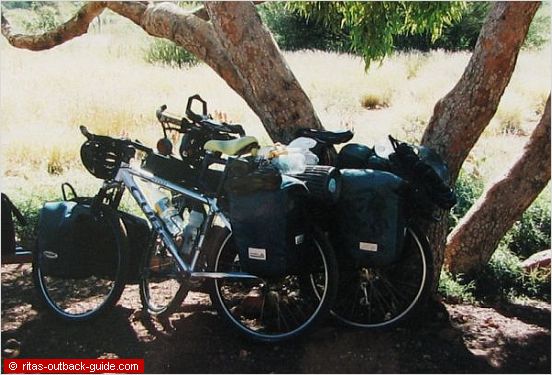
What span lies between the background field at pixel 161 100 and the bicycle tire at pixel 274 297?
245 centimetres

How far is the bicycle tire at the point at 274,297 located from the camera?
386 centimetres

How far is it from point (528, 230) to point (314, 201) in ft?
11.7

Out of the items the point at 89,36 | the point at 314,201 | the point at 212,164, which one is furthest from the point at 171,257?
the point at 89,36

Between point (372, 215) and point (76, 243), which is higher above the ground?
point (372, 215)

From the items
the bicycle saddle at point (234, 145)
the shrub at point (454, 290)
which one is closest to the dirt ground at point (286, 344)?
the shrub at point (454, 290)

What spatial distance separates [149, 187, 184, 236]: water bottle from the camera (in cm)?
417

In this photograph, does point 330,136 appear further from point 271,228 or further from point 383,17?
point 383,17

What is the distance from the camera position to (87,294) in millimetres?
4695

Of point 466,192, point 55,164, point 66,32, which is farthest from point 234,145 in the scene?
point 55,164

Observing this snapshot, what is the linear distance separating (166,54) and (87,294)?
37.2 ft

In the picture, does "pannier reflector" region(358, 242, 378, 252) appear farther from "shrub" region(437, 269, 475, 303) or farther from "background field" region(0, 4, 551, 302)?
"background field" region(0, 4, 551, 302)

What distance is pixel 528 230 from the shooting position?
21.7ft

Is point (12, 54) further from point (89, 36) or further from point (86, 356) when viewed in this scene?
point (86, 356)

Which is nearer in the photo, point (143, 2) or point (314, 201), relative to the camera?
point (314, 201)
